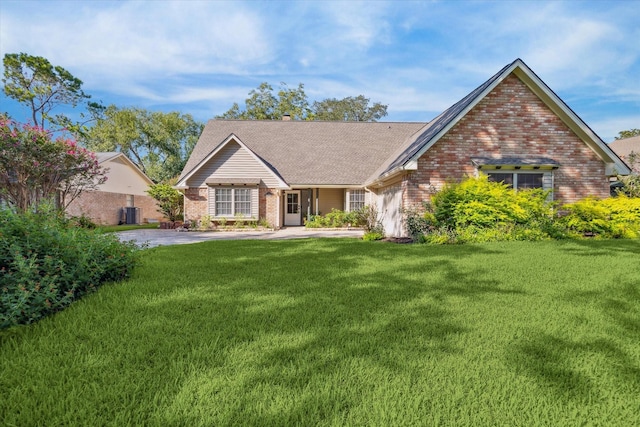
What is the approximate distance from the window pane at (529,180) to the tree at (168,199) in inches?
743

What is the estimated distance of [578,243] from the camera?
1012cm

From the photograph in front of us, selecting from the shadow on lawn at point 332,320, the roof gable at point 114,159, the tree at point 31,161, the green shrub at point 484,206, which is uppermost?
the roof gable at point 114,159

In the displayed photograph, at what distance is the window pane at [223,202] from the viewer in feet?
67.2

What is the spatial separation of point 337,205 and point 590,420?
22755mm

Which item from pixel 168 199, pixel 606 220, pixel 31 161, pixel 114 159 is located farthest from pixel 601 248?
pixel 114 159

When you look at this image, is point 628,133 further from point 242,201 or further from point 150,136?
point 150,136

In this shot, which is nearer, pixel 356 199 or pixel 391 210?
pixel 391 210

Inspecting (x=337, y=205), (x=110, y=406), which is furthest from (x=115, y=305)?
(x=337, y=205)

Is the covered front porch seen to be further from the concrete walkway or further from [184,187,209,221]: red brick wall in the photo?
the concrete walkway

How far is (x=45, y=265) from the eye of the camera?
4.27 metres

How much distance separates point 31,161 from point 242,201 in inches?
393

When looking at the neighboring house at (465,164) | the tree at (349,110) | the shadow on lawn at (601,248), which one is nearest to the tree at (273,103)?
the tree at (349,110)

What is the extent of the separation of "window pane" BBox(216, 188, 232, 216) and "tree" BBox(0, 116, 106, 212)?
7107 mm

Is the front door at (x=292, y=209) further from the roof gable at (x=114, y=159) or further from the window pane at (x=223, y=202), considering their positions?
the roof gable at (x=114, y=159)
